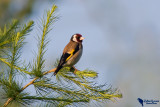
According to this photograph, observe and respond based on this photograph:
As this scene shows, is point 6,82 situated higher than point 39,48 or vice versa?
point 39,48

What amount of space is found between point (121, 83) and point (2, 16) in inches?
134

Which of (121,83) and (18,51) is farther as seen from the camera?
(121,83)

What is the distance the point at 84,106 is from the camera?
8.73ft

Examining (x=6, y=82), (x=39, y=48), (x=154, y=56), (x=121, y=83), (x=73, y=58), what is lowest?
(x=6, y=82)

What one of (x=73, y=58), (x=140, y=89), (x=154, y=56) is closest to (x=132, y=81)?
(x=140, y=89)

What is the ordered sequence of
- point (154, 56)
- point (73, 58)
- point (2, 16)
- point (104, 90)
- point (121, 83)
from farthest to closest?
1. point (154, 56)
2. point (121, 83)
3. point (2, 16)
4. point (73, 58)
5. point (104, 90)

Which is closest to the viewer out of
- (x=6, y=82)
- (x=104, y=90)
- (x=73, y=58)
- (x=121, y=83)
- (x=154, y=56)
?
(x=6, y=82)

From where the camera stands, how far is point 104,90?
8.61ft

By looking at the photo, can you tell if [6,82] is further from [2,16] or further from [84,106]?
[2,16]

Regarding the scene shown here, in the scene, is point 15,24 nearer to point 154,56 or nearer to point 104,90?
point 104,90

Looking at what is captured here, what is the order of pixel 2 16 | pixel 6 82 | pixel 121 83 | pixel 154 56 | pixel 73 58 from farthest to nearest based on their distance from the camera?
pixel 154 56, pixel 121 83, pixel 2 16, pixel 73 58, pixel 6 82

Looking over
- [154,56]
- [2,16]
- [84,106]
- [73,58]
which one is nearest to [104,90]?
[84,106]

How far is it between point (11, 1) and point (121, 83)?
3.57 meters

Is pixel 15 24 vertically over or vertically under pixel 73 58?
under
